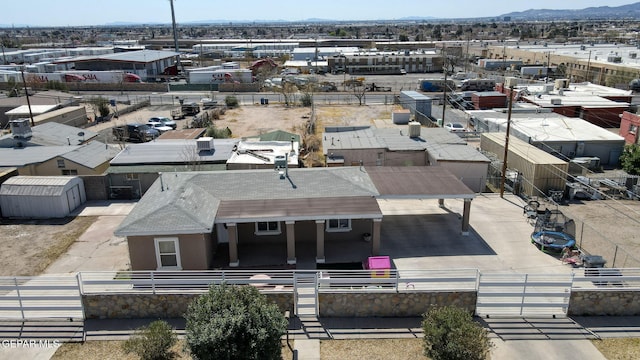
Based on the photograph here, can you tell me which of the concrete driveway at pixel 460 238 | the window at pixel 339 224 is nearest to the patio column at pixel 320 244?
the window at pixel 339 224

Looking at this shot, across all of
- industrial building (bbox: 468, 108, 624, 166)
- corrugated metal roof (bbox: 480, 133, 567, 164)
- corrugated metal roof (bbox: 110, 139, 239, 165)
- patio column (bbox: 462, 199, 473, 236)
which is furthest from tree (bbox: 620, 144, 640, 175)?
corrugated metal roof (bbox: 110, 139, 239, 165)

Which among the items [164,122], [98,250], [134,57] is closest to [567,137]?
[98,250]

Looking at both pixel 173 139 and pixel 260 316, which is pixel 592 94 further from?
pixel 260 316

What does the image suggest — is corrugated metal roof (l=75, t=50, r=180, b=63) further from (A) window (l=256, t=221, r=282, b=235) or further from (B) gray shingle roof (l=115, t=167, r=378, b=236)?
(A) window (l=256, t=221, r=282, b=235)

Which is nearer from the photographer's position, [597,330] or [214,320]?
[214,320]

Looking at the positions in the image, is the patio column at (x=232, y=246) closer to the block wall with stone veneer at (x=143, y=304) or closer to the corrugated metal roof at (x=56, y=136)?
the block wall with stone veneer at (x=143, y=304)

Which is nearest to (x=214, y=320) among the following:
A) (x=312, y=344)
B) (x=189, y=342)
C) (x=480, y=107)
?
(x=189, y=342)

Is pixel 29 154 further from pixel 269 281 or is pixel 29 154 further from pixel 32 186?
pixel 269 281
